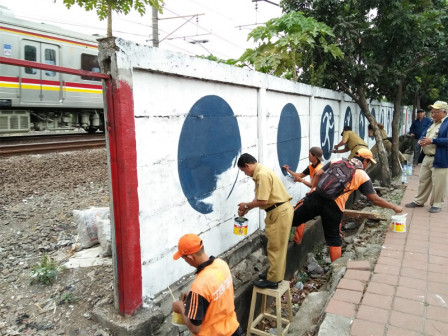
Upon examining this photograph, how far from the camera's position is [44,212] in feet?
15.7

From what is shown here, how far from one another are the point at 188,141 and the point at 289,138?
290cm

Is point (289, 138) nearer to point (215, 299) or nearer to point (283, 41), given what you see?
point (283, 41)

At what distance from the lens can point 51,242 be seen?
13.3ft

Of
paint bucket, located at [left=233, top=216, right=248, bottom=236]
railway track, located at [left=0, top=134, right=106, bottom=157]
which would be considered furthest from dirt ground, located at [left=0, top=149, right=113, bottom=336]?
paint bucket, located at [left=233, top=216, right=248, bottom=236]

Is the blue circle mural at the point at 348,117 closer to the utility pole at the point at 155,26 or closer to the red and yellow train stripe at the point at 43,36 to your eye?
the utility pole at the point at 155,26

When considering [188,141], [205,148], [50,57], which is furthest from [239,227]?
[50,57]

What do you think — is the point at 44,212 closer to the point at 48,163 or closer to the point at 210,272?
the point at 48,163

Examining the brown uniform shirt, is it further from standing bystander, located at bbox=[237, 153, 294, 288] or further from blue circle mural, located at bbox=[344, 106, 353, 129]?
blue circle mural, located at bbox=[344, 106, 353, 129]

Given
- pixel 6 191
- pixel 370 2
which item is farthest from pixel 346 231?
pixel 6 191

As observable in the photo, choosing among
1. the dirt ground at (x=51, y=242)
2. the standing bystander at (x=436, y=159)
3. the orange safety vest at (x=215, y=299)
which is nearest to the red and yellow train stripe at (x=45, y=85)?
the dirt ground at (x=51, y=242)

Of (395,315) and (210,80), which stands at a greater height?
(210,80)

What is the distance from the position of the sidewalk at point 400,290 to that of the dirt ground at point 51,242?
1.12 feet

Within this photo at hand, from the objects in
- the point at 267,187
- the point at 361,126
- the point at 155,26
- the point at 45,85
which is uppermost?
the point at 155,26

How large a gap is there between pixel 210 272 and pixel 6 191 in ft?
14.5
